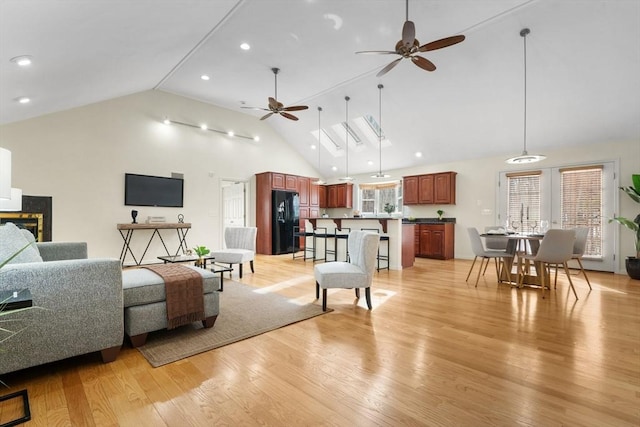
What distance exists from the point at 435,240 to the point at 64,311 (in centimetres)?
701

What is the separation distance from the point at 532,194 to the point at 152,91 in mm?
8636

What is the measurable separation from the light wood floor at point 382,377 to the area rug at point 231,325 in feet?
0.36

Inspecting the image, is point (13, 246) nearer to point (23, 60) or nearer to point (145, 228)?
point (23, 60)

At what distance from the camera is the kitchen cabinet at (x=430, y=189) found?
287 inches

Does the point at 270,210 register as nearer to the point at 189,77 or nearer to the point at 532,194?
the point at 189,77

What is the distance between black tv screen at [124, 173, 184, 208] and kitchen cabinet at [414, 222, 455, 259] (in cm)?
A: 595

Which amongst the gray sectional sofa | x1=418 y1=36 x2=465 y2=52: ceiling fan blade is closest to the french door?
x1=418 y1=36 x2=465 y2=52: ceiling fan blade

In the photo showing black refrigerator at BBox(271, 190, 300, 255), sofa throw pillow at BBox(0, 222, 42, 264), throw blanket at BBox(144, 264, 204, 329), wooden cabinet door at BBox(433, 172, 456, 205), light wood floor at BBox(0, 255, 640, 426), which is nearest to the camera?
light wood floor at BBox(0, 255, 640, 426)

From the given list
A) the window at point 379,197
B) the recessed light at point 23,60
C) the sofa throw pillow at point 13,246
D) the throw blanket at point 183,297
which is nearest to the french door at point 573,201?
the window at point 379,197

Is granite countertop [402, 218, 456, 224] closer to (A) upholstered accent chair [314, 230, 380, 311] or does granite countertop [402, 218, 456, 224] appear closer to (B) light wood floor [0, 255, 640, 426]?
(B) light wood floor [0, 255, 640, 426]

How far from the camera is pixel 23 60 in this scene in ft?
9.45

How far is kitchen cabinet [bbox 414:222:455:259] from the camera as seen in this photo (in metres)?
7.07

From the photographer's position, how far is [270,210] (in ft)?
26.0

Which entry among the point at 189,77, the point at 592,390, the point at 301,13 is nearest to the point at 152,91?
the point at 189,77
